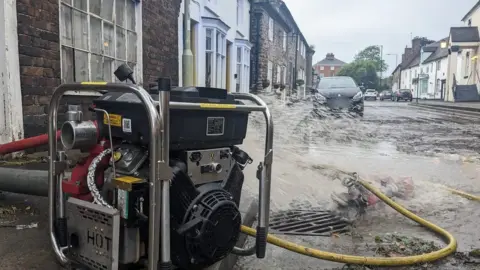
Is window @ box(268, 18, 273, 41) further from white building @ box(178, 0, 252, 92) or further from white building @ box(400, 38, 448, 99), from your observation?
white building @ box(400, 38, 448, 99)

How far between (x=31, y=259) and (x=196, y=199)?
1.07 metres

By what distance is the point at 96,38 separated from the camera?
677cm

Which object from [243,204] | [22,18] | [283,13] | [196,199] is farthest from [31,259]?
[283,13]

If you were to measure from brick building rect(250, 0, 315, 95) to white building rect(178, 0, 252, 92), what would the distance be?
154 centimetres

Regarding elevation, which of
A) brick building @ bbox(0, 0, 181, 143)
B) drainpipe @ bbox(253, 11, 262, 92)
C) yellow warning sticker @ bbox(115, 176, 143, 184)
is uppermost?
drainpipe @ bbox(253, 11, 262, 92)

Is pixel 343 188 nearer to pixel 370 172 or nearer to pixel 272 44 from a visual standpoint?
pixel 370 172

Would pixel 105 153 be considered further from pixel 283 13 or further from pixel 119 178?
pixel 283 13

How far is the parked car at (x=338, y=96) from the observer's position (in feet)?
52.2

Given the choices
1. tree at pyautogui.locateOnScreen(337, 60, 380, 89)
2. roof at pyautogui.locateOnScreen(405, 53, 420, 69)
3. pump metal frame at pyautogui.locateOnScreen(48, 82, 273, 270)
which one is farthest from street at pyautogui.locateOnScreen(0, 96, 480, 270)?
tree at pyautogui.locateOnScreen(337, 60, 380, 89)

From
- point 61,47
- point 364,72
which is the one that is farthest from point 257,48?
point 364,72

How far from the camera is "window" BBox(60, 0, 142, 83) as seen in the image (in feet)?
19.5

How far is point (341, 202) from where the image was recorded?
4.42 metres

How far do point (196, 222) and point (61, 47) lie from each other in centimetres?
461

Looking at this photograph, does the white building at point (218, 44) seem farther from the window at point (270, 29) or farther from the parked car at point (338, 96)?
the window at point (270, 29)
